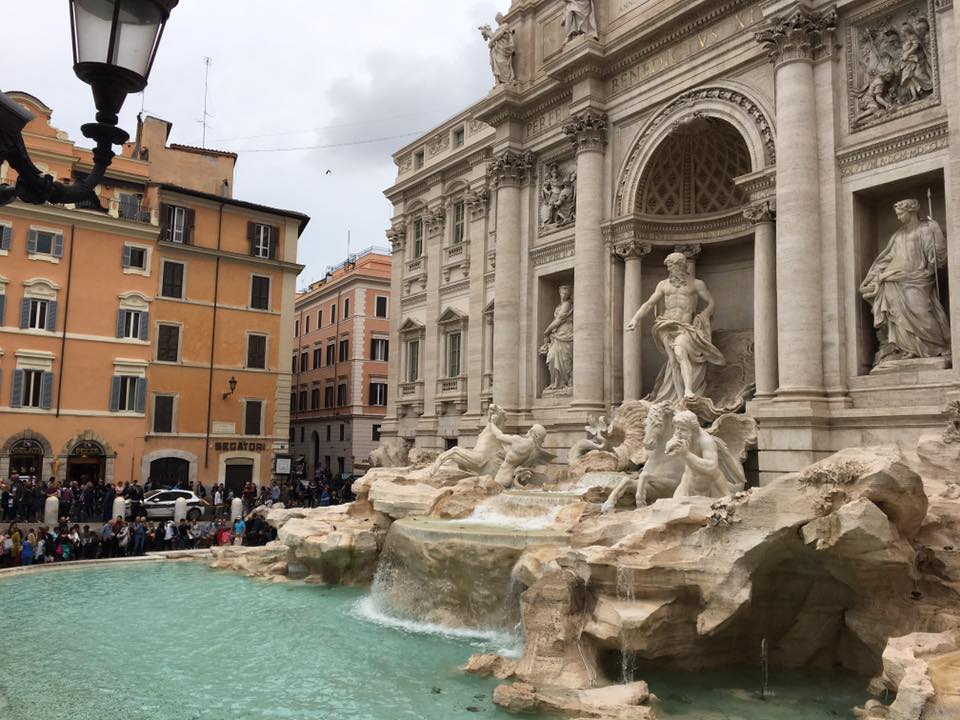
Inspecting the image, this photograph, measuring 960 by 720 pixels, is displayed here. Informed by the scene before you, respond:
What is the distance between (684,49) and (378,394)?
1250 inches

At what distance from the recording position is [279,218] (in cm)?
3778

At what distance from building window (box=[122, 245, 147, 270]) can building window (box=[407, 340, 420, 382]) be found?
12.1 metres

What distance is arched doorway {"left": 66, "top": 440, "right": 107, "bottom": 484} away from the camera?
30.0 metres

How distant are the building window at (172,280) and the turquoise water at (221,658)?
2043cm

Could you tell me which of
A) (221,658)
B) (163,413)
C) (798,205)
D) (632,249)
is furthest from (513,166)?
(163,413)

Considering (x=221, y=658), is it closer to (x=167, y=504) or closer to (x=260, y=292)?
(x=167, y=504)

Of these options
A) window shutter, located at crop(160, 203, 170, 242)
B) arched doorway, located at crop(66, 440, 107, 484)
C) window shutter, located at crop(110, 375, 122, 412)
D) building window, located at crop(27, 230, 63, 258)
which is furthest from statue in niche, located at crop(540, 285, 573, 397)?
Answer: building window, located at crop(27, 230, 63, 258)

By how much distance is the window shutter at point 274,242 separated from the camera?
1477 inches

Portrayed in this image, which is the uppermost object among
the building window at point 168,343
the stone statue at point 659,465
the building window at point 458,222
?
the building window at point 458,222

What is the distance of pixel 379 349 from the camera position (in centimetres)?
4772

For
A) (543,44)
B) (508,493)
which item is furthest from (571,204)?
(508,493)

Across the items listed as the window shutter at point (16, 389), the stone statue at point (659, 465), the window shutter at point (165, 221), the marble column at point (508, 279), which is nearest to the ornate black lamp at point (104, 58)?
the stone statue at point (659, 465)

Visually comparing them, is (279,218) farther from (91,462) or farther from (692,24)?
(692,24)

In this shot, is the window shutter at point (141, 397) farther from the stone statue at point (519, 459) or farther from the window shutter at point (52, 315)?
the stone statue at point (519, 459)
